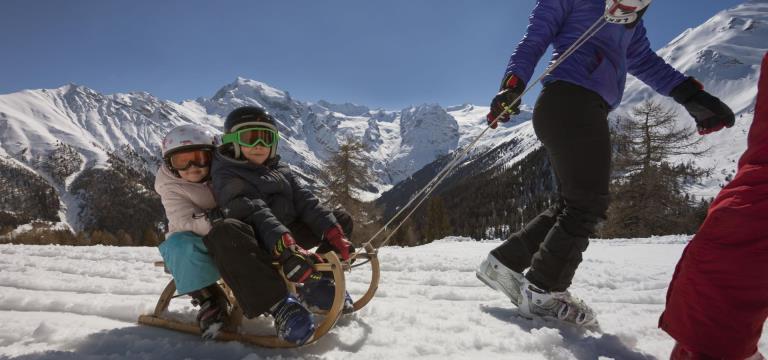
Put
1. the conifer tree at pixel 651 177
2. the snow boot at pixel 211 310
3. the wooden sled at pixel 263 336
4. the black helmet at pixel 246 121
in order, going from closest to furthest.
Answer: the wooden sled at pixel 263 336 → the snow boot at pixel 211 310 → the black helmet at pixel 246 121 → the conifer tree at pixel 651 177

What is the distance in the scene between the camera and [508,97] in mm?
2486

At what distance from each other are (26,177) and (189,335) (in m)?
227

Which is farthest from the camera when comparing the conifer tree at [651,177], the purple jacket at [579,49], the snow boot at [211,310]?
the conifer tree at [651,177]

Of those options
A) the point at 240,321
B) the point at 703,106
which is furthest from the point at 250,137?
the point at 703,106

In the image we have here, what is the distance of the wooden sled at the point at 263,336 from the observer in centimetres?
222

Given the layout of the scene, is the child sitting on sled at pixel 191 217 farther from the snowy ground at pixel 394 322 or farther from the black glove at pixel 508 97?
the black glove at pixel 508 97

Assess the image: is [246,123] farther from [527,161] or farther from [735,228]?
[527,161]

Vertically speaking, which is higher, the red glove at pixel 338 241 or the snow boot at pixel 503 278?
the red glove at pixel 338 241

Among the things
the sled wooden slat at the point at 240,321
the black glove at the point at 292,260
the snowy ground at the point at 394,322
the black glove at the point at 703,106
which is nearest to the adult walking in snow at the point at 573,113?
the black glove at the point at 703,106

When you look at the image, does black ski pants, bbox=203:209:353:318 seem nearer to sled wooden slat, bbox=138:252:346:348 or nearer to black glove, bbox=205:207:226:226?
sled wooden slat, bbox=138:252:346:348

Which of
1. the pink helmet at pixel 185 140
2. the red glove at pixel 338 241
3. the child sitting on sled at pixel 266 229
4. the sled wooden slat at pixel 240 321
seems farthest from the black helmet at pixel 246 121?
the sled wooden slat at pixel 240 321

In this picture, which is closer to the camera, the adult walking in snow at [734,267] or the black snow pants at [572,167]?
the adult walking in snow at [734,267]

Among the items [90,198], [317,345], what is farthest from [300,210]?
[90,198]

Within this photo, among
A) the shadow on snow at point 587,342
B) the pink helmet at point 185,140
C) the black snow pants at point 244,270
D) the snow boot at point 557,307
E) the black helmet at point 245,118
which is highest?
the black helmet at point 245,118
